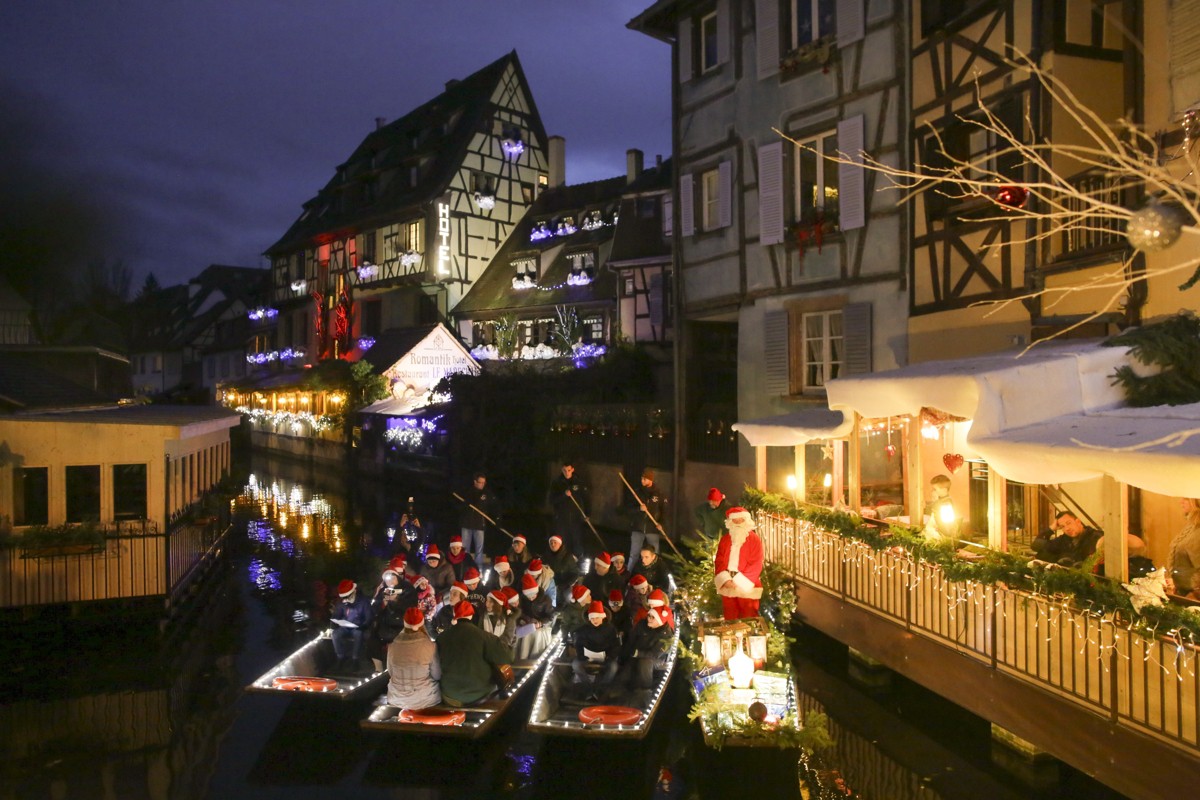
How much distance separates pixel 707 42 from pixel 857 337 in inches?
298

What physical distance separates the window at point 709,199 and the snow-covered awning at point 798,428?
637 cm

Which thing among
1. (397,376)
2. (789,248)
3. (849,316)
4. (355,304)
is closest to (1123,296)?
(849,316)

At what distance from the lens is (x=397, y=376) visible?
1275 inches

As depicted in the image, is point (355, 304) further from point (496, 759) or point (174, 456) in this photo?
point (496, 759)

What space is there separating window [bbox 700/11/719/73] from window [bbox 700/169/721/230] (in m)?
2.17

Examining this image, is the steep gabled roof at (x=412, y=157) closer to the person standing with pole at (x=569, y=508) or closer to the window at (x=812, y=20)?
the window at (x=812, y=20)

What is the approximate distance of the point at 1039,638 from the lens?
7035mm

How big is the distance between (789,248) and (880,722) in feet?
30.6

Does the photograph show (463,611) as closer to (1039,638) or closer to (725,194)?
(1039,638)

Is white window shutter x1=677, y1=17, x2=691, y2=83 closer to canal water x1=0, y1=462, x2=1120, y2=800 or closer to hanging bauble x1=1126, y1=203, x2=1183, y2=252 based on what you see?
canal water x1=0, y1=462, x2=1120, y2=800

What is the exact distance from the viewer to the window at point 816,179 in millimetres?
15422

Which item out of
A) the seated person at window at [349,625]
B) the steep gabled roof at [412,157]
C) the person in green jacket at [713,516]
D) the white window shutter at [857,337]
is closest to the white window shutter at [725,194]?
the white window shutter at [857,337]

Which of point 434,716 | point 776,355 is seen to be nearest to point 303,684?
point 434,716

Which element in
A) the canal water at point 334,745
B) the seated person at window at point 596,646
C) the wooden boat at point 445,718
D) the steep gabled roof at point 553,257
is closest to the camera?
the canal water at point 334,745
